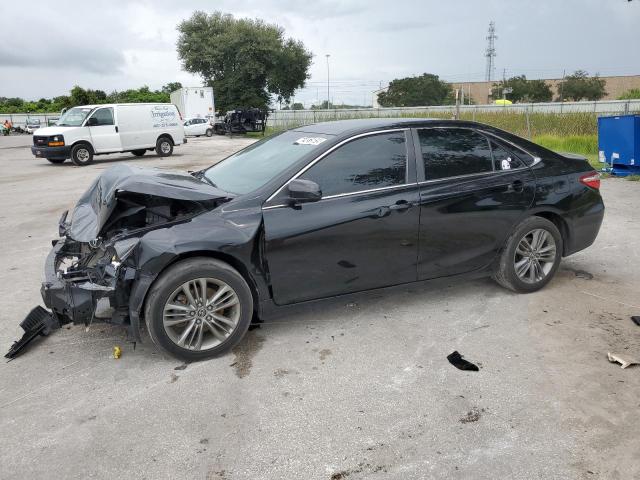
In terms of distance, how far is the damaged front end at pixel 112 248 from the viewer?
358 cm

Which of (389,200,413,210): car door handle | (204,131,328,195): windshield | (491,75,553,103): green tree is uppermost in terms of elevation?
(491,75,553,103): green tree

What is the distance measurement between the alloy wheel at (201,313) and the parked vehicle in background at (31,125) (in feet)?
158

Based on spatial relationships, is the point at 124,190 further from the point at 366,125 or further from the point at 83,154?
the point at 83,154

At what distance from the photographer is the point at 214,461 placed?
274 centimetres

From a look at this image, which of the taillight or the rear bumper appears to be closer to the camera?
the taillight

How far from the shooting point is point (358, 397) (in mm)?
3305

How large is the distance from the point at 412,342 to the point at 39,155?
58.6 feet

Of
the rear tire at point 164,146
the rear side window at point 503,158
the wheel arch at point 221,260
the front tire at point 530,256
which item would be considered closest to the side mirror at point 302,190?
the wheel arch at point 221,260

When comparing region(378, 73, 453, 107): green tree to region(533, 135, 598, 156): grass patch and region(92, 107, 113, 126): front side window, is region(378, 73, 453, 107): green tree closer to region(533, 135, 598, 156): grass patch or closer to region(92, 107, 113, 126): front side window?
region(533, 135, 598, 156): grass patch

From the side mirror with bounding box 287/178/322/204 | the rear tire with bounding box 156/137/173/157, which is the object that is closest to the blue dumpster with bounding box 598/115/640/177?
the side mirror with bounding box 287/178/322/204

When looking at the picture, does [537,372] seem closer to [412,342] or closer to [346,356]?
[412,342]

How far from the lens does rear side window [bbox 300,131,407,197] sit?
4.07m

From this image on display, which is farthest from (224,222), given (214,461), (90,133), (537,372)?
(90,133)

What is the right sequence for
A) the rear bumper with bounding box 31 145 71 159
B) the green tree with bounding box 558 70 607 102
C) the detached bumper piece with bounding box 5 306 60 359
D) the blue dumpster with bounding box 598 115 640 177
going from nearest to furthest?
the detached bumper piece with bounding box 5 306 60 359 → the blue dumpster with bounding box 598 115 640 177 → the rear bumper with bounding box 31 145 71 159 → the green tree with bounding box 558 70 607 102
